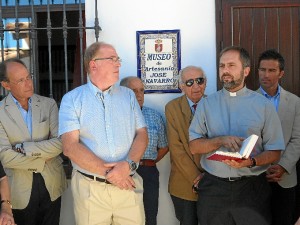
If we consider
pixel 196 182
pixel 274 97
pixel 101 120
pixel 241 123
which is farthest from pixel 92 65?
pixel 274 97

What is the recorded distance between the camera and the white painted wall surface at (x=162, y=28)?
Answer: 4.12 m

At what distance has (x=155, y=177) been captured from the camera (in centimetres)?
370

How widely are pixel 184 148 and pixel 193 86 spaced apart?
1.56 ft

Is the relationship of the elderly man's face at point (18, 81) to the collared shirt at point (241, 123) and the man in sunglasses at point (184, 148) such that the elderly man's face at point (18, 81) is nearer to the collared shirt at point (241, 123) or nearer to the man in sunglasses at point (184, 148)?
the man in sunglasses at point (184, 148)

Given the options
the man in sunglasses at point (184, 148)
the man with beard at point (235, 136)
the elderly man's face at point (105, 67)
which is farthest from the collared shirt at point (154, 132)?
the elderly man's face at point (105, 67)

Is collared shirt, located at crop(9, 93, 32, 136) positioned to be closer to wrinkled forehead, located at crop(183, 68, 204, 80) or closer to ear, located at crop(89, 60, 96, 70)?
ear, located at crop(89, 60, 96, 70)

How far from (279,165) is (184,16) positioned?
4.93 ft

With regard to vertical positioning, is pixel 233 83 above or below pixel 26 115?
above

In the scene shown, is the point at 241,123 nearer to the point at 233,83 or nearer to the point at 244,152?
the point at 233,83

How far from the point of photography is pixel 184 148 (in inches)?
142

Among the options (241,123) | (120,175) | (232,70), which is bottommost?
(120,175)

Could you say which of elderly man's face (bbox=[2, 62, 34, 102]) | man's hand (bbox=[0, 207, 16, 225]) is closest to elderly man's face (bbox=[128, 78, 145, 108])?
elderly man's face (bbox=[2, 62, 34, 102])

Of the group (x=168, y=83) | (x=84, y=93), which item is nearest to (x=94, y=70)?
(x=84, y=93)

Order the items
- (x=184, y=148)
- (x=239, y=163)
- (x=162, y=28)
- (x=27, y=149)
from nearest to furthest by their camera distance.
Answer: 1. (x=239, y=163)
2. (x=27, y=149)
3. (x=184, y=148)
4. (x=162, y=28)
